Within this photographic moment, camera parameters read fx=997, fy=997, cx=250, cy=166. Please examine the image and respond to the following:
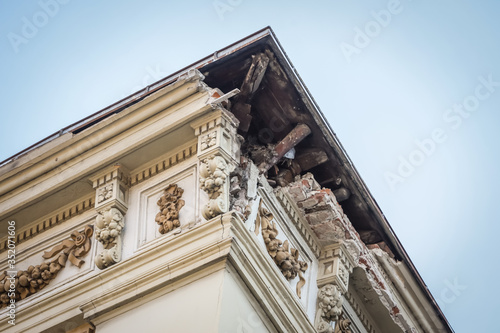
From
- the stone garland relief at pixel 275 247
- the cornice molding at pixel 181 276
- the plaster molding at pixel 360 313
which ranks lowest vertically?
the cornice molding at pixel 181 276

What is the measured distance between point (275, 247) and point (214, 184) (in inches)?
41.1

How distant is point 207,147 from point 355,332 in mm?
3137

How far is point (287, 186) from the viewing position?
1133 centimetres

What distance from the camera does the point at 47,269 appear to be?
35.4 feet

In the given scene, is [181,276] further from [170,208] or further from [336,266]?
[336,266]

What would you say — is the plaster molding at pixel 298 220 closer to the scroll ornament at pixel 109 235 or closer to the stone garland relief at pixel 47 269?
the scroll ornament at pixel 109 235

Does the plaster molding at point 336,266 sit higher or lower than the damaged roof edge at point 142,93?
lower

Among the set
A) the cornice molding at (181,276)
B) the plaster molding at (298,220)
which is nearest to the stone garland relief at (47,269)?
the cornice molding at (181,276)

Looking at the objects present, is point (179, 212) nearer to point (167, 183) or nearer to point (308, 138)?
point (167, 183)

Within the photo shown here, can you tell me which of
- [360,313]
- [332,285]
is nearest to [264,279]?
[332,285]

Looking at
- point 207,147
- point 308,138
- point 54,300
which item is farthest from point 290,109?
point 54,300

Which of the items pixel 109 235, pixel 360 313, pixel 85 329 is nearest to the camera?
pixel 85 329

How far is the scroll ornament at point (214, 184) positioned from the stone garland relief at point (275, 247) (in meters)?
0.69

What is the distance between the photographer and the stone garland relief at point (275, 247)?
10508 mm
